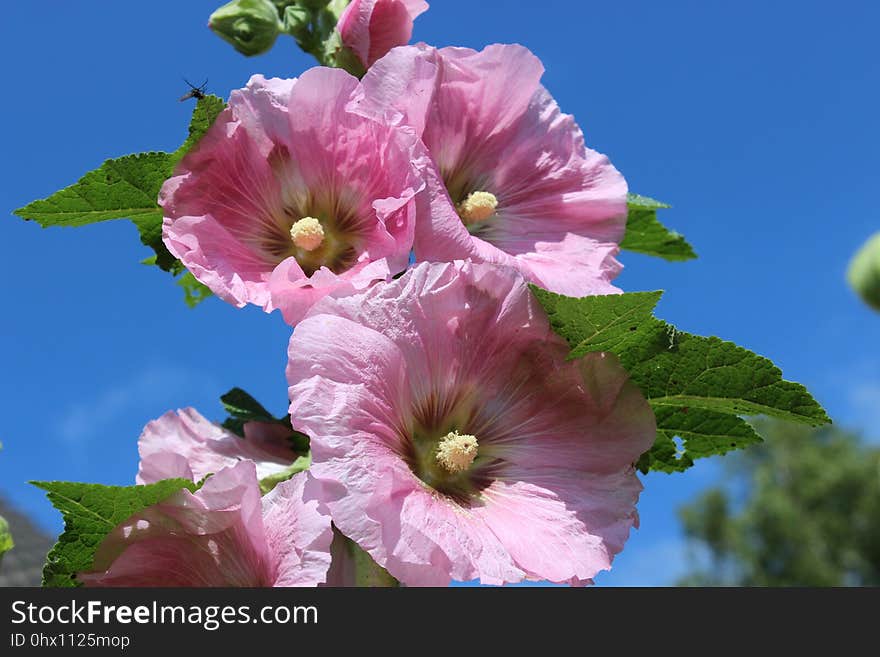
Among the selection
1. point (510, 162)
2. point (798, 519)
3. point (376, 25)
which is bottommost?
point (510, 162)

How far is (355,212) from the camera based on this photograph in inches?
45.4

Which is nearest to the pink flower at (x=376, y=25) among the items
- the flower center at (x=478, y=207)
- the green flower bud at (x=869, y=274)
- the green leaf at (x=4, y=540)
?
the flower center at (x=478, y=207)

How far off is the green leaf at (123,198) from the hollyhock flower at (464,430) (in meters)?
0.32

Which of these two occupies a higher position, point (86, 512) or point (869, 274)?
point (869, 274)

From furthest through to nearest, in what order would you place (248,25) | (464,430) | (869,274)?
(869,274) < (248,25) < (464,430)

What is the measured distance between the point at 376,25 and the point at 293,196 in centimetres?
25

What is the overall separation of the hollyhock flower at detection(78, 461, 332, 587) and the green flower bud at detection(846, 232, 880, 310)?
4175 mm

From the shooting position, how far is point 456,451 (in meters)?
1.05

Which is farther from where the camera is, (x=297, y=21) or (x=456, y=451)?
(x=297, y=21)

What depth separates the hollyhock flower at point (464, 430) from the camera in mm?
903

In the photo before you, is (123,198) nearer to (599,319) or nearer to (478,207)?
(478,207)

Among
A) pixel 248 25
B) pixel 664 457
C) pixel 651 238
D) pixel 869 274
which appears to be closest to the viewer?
pixel 664 457

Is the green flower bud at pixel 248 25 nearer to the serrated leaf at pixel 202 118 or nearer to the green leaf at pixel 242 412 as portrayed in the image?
the serrated leaf at pixel 202 118

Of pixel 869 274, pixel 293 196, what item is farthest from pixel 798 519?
pixel 293 196
